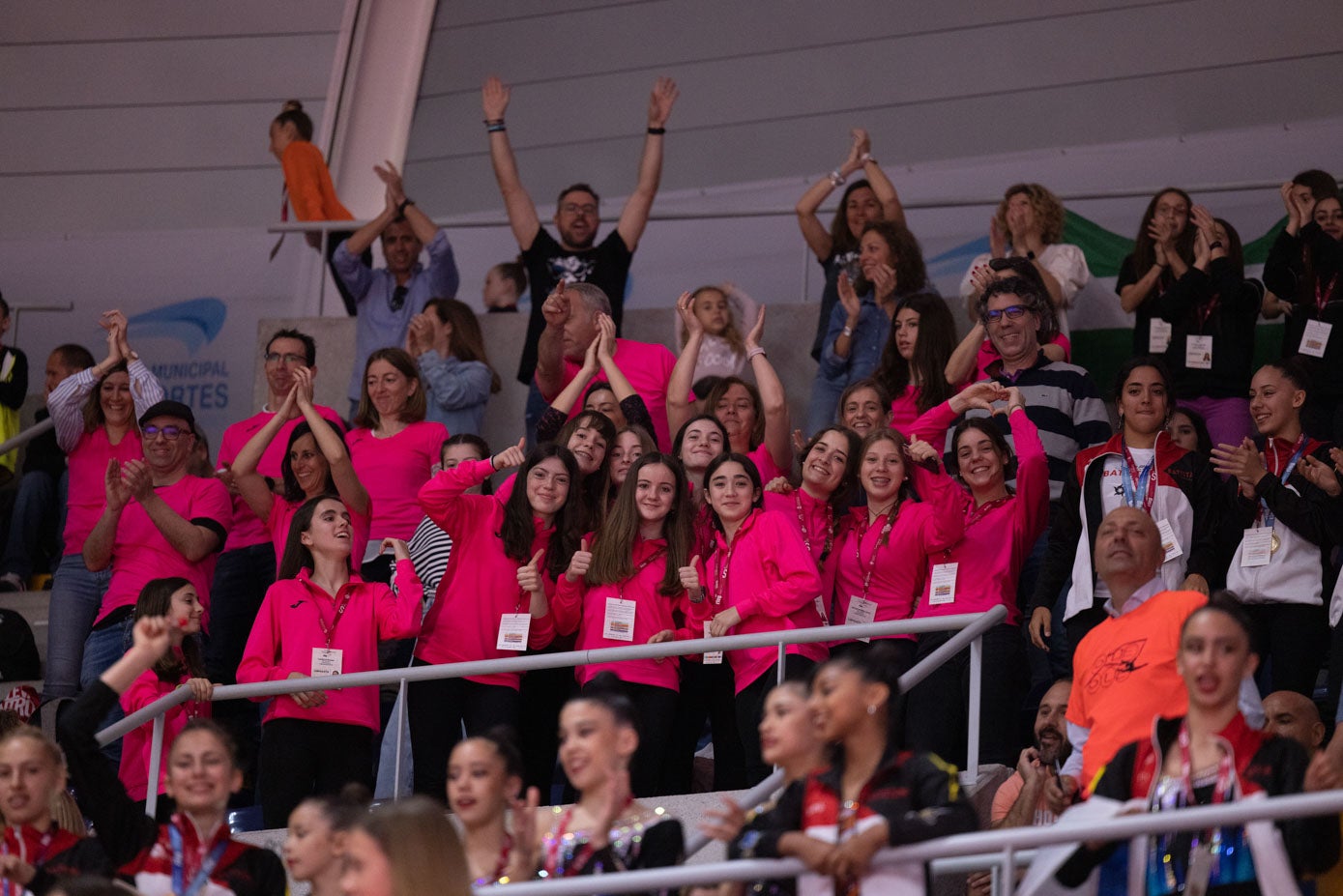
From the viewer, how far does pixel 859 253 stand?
8070mm

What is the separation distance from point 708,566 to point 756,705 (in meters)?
0.56

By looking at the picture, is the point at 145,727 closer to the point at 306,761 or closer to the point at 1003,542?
the point at 306,761

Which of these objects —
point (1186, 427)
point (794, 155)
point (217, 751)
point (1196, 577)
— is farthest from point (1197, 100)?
point (217, 751)

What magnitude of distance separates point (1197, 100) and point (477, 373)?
4099mm

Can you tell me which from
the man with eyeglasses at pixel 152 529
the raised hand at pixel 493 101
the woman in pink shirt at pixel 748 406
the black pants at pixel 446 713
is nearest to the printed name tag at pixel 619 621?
the black pants at pixel 446 713

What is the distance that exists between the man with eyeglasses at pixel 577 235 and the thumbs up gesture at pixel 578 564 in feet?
6.87

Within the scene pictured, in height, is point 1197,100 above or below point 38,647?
above

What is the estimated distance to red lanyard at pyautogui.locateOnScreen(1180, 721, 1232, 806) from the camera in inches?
165

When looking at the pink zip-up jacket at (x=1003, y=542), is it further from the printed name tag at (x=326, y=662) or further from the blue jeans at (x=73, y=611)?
the blue jeans at (x=73, y=611)

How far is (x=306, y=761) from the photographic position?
5906mm

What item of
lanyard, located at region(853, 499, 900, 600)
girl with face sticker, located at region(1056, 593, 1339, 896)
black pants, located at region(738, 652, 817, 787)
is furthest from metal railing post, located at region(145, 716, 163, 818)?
girl with face sticker, located at region(1056, 593, 1339, 896)

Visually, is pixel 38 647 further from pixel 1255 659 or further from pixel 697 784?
pixel 1255 659

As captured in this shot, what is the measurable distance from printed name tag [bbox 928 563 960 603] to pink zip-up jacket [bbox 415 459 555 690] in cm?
123

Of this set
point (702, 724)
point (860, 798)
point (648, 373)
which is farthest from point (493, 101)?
point (860, 798)
